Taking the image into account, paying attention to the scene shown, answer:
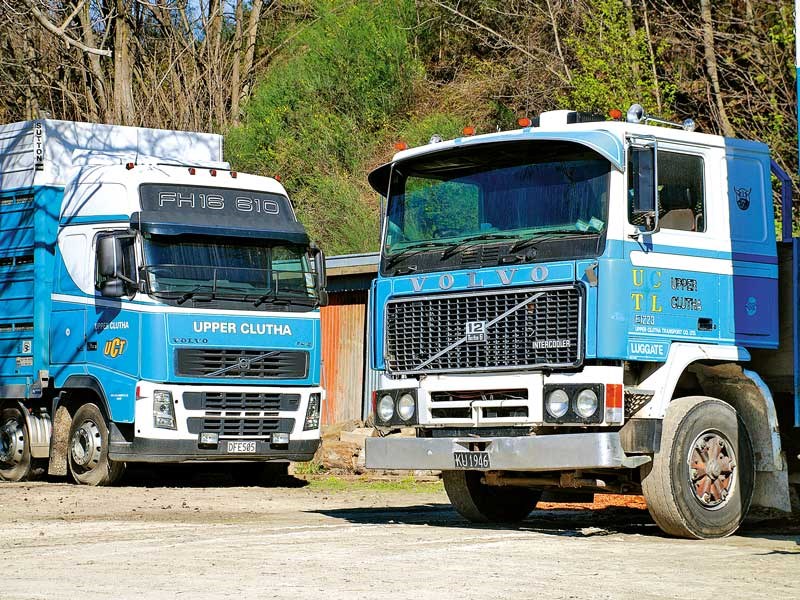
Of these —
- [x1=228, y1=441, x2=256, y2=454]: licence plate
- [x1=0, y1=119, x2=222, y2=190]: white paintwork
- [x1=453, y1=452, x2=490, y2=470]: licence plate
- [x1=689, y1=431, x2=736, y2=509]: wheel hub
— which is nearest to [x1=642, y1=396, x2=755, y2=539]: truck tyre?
[x1=689, y1=431, x2=736, y2=509]: wheel hub

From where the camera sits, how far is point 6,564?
9.48 meters

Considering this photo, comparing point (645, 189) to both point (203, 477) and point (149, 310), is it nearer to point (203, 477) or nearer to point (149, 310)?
point (149, 310)

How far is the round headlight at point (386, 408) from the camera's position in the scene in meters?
11.9

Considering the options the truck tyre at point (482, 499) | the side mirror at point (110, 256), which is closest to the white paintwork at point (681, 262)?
the truck tyre at point (482, 499)

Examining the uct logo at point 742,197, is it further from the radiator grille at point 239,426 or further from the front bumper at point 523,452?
the radiator grille at point 239,426

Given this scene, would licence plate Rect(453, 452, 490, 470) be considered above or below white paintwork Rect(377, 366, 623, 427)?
below

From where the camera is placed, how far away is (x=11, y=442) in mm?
18781

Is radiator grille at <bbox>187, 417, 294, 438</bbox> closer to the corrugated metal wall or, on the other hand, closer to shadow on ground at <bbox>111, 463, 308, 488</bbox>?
shadow on ground at <bbox>111, 463, 308, 488</bbox>

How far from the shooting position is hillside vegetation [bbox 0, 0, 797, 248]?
25.3 meters

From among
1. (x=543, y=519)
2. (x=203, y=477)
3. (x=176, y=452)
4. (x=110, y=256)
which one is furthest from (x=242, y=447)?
(x=543, y=519)

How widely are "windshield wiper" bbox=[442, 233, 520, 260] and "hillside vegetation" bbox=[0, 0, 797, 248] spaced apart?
457 inches

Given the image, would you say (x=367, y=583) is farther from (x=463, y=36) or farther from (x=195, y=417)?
(x=463, y=36)

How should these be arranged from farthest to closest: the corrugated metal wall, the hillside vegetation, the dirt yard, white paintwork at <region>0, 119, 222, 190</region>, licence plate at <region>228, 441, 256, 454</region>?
the hillside vegetation, the corrugated metal wall, white paintwork at <region>0, 119, 222, 190</region>, licence plate at <region>228, 441, 256, 454</region>, the dirt yard

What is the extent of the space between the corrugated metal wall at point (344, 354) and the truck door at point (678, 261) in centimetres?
1264
